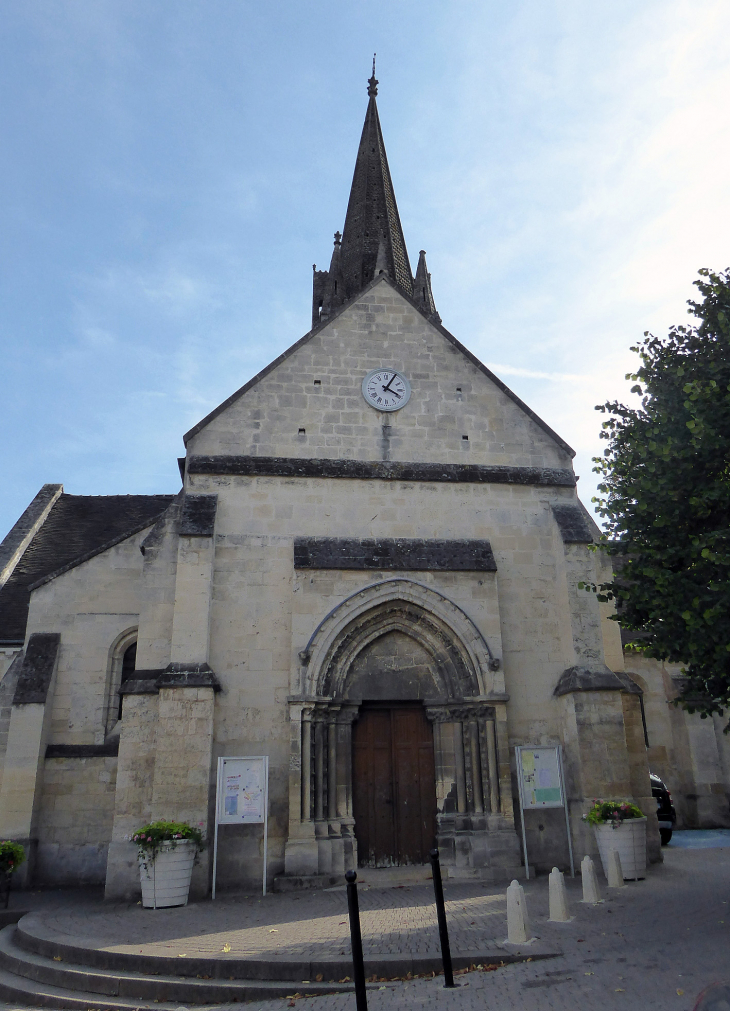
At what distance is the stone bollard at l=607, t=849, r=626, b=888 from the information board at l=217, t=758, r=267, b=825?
193 inches

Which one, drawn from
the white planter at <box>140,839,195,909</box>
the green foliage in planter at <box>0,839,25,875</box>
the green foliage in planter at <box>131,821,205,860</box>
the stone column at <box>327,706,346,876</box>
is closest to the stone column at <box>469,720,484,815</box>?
the stone column at <box>327,706,346,876</box>

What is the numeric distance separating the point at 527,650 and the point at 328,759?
3.83 meters

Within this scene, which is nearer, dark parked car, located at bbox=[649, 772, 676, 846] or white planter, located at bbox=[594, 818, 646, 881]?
white planter, located at bbox=[594, 818, 646, 881]

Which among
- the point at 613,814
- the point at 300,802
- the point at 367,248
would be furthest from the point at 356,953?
the point at 367,248

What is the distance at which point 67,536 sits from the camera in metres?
19.2

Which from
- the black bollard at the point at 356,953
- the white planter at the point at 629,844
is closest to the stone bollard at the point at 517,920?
the black bollard at the point at 356,953

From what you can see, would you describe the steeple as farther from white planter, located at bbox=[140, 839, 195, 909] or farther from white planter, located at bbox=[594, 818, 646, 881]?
white planter, located at bbox=[140, 839, 195, 909]

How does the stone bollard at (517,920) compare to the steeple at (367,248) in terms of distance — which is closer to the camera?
the stone bollard at (517,920)

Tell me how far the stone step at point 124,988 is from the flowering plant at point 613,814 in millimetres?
5554

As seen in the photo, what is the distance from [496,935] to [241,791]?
15.7 ft

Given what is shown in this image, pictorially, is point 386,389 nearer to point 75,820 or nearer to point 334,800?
point 334,800

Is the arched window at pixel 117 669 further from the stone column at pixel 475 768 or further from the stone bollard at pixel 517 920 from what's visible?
the stone bollard at pixel 517 920

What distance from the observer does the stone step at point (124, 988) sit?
6582 millimetres

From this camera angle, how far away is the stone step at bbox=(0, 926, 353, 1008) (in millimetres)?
6582
